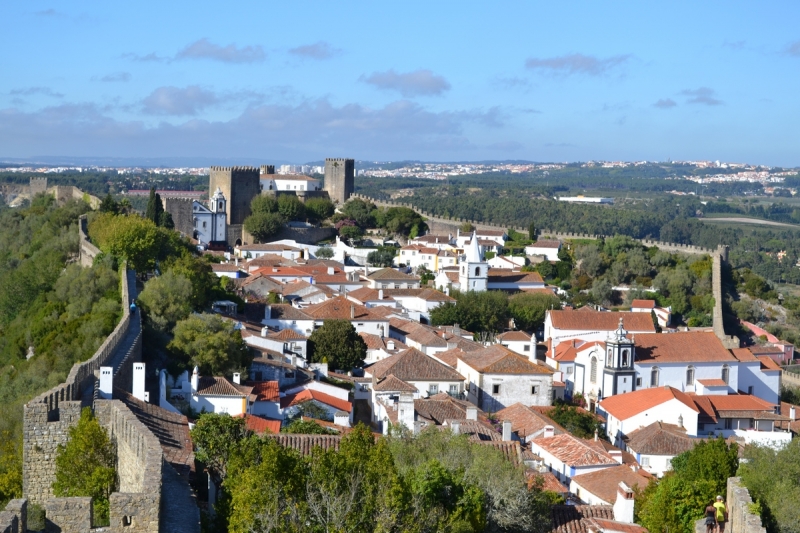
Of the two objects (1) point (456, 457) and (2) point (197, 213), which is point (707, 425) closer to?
(1) point (456, 457)

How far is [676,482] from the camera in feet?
40.8

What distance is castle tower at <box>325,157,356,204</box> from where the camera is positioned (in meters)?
55.4

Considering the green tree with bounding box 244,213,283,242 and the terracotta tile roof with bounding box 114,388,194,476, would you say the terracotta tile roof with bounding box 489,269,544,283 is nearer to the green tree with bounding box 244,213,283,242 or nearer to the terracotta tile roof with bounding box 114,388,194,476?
the green tree with bounding box 244,213,283,242

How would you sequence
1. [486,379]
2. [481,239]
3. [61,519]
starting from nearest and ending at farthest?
[61,519], [486,379], [481,239]

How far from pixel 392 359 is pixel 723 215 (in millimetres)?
109549

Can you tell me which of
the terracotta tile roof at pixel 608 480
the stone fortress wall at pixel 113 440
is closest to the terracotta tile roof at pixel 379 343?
the terracotta tile roof at pixel 608 480

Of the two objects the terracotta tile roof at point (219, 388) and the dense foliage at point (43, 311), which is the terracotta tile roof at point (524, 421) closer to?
the terracotta tile roof at point (219, 388)

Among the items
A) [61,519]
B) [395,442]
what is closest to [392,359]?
[395,442]

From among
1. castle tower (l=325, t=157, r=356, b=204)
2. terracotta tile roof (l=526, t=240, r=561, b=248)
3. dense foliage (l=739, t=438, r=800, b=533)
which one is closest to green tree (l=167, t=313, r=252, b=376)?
dense foliage (l=739, t=438, r=800, b=533)

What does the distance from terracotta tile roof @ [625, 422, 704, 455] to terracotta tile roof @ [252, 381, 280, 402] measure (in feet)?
22.8

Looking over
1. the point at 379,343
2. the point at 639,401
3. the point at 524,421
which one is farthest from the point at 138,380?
the point at 639,401

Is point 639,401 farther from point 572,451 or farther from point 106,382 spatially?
point 106,382

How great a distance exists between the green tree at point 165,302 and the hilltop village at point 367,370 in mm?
45

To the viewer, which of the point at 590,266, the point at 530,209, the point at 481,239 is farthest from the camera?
the point at 530,209
